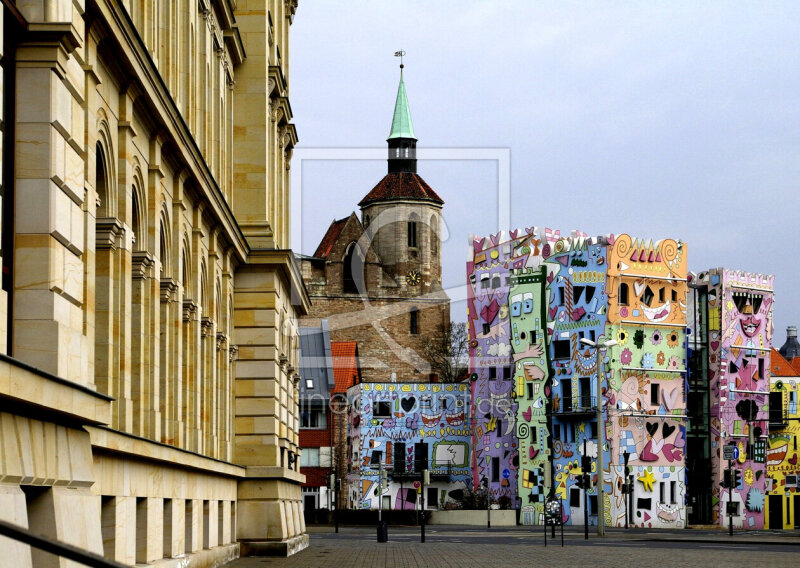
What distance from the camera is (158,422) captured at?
21328 millimetres

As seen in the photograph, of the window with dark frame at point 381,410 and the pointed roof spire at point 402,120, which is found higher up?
the pointed roof spire at point 402,120

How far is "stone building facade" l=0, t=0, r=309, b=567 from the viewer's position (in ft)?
40.9

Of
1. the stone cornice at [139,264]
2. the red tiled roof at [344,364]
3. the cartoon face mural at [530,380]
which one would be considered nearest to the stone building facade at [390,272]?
the red tiled roof at [344,364]

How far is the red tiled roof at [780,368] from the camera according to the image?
334 feet

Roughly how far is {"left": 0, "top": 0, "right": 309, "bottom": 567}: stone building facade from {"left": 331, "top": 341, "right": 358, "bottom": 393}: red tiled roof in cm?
6717

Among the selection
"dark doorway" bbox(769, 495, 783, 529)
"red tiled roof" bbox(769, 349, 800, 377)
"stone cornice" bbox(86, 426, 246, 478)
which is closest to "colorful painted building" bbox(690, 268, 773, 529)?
"dark doorway" bbox(769, 495, 783, 529)

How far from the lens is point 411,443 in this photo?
101 m

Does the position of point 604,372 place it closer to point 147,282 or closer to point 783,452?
point 783,452

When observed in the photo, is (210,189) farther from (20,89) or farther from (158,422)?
(20,89)

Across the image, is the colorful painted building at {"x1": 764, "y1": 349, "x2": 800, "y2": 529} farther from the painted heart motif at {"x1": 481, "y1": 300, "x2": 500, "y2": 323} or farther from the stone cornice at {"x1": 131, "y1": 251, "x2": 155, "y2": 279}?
the stone cornice at {"x1": 131, "y1": 251, "x2": 155, "y2": 279}

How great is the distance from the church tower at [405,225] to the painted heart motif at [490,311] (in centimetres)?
4016

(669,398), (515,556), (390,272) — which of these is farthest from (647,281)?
(390,272)

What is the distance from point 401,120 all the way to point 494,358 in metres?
55.5

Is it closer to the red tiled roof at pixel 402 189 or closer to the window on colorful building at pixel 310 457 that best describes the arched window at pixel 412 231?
the red tiled roof at pixel 402 189
